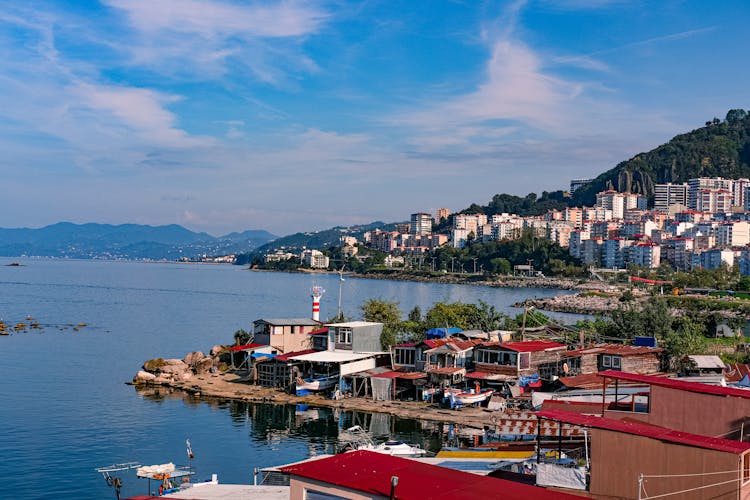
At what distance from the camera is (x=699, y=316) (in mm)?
39344

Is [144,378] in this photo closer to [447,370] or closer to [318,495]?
[447,370]

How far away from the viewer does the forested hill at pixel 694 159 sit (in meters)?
150

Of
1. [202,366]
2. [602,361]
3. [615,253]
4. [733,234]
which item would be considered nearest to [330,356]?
[202,366]

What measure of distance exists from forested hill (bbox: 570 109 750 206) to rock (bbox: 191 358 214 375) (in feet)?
463

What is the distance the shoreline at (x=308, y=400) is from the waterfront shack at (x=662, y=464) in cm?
1230

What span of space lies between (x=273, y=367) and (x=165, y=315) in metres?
32.9

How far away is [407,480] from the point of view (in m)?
4.80

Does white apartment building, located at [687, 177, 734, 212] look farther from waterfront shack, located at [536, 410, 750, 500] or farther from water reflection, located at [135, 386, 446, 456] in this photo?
waterfront shack, located at [536, 410, 750, 500]

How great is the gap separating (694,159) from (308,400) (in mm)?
148519

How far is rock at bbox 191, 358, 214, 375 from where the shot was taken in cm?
2783

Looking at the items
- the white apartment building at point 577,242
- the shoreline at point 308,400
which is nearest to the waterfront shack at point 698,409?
the shoreline at point 308,400

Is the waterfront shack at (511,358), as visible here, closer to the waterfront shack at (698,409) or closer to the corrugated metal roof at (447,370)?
the corrugated metal roof at (447,370)

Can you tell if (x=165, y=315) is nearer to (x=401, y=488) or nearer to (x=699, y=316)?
(x=699, y=316)

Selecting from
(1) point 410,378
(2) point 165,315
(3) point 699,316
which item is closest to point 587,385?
(1) point 410,378
